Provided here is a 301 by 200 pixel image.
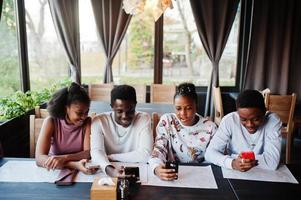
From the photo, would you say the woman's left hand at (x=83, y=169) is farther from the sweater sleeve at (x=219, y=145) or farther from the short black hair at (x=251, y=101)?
the short black hair at (x=251, y=101)

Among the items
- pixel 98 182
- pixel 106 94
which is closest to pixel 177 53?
pixel 106 94

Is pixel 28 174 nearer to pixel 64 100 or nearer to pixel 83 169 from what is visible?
pixel 83 169

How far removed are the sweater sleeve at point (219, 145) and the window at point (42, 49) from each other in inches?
113

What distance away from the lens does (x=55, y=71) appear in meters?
4.18

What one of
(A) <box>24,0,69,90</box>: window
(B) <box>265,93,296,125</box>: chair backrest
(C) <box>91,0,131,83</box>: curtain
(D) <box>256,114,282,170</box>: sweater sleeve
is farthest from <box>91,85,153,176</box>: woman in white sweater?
(C) <box>91,0,131,83</box>: curtain

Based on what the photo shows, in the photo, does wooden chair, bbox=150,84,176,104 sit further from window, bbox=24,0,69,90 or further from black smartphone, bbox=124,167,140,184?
black smartphone, bbox=124,167,140,184

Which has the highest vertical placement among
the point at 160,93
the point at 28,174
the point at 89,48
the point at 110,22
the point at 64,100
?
the point at 110,22

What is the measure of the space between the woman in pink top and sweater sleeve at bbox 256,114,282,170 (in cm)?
103

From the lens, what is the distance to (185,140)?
1.75 m

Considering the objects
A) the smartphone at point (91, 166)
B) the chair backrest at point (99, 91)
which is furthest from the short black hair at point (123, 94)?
the chair backrest at point (99, 91)

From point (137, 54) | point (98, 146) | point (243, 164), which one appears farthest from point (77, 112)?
point (137, 54)

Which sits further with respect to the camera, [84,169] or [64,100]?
[64,100]

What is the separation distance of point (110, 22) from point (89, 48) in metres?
0.55

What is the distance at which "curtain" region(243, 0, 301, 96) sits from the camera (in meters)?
4.02
